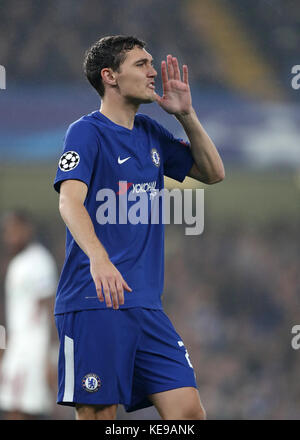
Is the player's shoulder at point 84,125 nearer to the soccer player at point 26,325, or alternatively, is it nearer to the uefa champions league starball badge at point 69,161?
the uefa champions league starball badge at point 69,161

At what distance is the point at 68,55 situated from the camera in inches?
440

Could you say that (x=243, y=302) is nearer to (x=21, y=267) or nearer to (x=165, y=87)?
(x=21, y=267)

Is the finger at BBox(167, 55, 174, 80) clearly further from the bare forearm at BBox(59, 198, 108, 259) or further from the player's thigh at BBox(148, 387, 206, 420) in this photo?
the player's thigh at BBox(148, 387, 206, 420)

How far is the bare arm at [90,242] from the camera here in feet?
10.4

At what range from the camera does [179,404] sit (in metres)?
3.41

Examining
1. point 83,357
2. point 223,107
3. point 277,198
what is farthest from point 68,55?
point 83,357

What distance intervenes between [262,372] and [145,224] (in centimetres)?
652

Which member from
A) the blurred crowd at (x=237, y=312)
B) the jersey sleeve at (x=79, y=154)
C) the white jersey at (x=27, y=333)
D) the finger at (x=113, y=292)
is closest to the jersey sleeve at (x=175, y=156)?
the jersey sleeve at (x=79, y=154)

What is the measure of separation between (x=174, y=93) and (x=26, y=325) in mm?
3780

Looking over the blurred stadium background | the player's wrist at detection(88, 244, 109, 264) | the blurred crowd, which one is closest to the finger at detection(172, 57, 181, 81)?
the player's wrist at detection(88, 244, 109, 264)

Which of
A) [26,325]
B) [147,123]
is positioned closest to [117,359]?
[147,123]

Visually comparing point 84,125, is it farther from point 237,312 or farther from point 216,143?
point 216,143

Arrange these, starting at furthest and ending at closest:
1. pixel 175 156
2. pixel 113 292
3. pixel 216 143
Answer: pixel 216 143 → pixel 175 156 → pixel 113 292

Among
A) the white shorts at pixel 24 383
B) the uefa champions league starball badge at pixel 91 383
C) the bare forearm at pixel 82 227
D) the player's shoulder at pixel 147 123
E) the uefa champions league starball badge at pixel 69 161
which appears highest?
the player's shoulder at pixel 147 123
